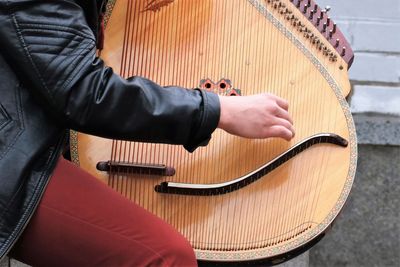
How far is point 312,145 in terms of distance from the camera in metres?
1.80

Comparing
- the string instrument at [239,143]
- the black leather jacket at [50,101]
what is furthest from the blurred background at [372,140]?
the black leather jacket at [50,101]

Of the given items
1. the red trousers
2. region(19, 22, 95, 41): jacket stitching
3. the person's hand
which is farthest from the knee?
region(19, 22, 95, 41): jacket stitching

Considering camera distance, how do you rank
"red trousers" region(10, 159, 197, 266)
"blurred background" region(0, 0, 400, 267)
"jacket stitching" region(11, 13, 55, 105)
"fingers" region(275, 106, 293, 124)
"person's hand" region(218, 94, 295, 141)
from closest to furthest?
"jacket stitching" region(11, 13, 55, 105)
"red trousers" region(10, 159, 197, 266)
"person's hand" region(218, 94, 295, 141)
"fingers" region(275, 106, 293, 124)
"blurred background" region(0, 0, 400, 267)

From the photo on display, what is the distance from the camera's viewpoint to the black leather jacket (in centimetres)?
136

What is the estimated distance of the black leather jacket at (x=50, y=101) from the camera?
4.46ft

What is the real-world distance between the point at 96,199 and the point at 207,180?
349 millimetres

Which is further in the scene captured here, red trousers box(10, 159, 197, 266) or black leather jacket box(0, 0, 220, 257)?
red trousers box(10, 159, 197, 266)

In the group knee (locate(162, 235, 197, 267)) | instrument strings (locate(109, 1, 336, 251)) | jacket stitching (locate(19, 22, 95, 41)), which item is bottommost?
knee (locate(162, 235, 197, 267))

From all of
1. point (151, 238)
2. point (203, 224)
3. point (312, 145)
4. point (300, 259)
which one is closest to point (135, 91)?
point (151, 238)

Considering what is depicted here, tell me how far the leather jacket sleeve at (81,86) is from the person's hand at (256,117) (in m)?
0.07

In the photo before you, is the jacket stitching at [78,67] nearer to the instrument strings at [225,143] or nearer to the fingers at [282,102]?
the instrument strings at [225,143]

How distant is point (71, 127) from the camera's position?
1442 millimetres

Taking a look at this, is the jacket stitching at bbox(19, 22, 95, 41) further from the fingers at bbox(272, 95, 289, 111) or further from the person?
the fingers at bbox(272, 95, 289, 111)

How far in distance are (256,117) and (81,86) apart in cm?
46
